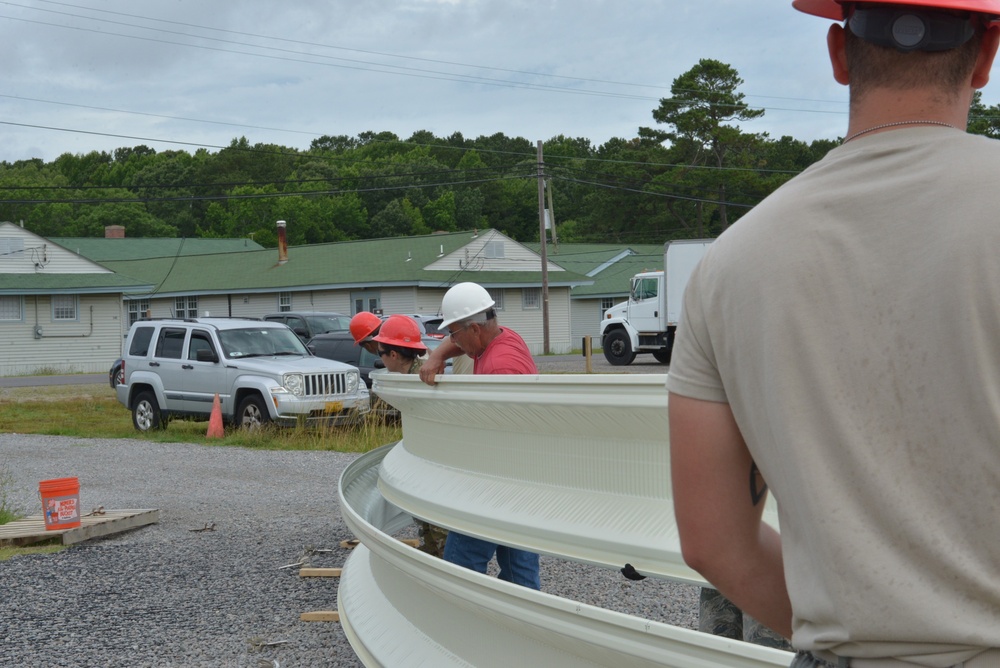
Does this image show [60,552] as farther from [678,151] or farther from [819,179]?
[678,151]

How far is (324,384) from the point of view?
16859 mm

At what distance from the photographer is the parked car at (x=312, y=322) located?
26.7m

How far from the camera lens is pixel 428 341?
20656mm

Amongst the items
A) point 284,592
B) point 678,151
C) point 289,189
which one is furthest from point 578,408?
point 289,189

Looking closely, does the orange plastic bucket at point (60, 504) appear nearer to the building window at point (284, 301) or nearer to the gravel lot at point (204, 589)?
the gravel lot at point (204, 589)

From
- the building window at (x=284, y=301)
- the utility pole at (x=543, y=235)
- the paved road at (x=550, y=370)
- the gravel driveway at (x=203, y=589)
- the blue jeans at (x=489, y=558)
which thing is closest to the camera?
the blue jeans at (x=489, y=558)

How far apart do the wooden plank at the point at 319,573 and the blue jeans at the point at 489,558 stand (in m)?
1.85

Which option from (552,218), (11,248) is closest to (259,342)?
(11,248)

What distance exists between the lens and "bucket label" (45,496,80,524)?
7715 millimetres

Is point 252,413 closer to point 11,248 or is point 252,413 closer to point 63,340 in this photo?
point 63,340

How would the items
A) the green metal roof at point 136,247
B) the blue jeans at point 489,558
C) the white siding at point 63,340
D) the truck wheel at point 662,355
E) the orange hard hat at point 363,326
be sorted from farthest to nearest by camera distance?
1. the green metal roof at point 136,247
2. the white siding at point 63,340
3. the truck wheel at point 662,355
4. the orange hard hat at point 363,326
5. the blue jeans at point 489,558

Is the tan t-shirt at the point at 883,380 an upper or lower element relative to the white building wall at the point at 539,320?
upper

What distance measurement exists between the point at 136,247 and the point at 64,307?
793 inches

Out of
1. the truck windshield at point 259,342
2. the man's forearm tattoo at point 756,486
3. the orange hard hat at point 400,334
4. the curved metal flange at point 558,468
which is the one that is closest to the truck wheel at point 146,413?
the truck windshield at point 259,342
